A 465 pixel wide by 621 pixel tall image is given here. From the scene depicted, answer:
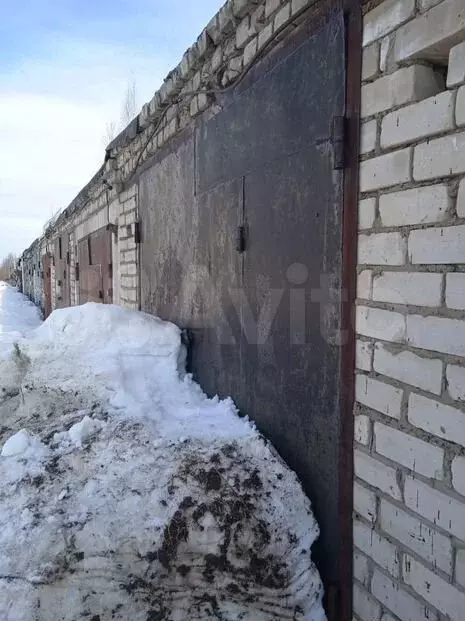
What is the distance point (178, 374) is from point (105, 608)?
6.20ft

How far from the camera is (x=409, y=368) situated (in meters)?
1.85

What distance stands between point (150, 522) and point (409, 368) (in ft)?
4.05

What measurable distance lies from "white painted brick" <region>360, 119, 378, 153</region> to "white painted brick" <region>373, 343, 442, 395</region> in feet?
2.47

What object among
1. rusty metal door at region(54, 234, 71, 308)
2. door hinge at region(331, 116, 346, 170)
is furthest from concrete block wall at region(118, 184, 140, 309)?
rusty metal door at region(54, 234, 71, 308)

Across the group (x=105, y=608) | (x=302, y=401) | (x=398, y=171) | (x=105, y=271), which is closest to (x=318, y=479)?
(x=302, y=401)

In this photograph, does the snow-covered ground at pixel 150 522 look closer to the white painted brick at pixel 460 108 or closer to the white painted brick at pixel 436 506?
the white painted brick at pixel 436 506

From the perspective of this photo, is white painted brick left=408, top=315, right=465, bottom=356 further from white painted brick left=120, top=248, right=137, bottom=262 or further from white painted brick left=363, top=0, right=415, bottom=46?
white painted brick left=120, top=248, right=137, bottom=262

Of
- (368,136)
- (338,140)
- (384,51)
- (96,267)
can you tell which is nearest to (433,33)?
(384,51)

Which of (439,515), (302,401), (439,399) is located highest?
(439,399)

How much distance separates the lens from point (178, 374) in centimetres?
377

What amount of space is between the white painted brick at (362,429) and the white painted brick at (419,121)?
1036 millimetres

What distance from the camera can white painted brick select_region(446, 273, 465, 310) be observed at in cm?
163

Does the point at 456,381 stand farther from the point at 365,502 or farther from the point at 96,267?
the point at 96,267

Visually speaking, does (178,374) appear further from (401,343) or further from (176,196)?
(401,343)
